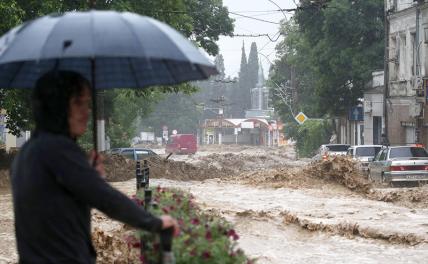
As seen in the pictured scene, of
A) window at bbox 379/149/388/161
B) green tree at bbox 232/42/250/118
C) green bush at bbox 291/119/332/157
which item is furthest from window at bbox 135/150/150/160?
green tree at bbox 232/42/250/118

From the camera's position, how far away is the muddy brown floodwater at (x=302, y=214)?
13211mm

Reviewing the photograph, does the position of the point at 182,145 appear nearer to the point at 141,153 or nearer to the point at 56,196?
the point at 141,153

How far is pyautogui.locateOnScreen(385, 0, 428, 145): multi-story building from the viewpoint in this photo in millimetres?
38969

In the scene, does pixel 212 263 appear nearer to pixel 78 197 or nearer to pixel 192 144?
pixel 78 197

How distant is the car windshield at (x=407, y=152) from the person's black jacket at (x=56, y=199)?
81.7ft

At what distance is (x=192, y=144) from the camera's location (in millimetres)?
83312

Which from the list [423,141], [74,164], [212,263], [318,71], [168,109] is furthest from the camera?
[168,109]

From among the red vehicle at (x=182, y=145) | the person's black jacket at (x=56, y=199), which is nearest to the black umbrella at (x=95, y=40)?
the person's black jacket at (x=56, y=199)

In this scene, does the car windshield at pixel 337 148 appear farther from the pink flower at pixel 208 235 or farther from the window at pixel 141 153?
the pink flower at pixel 208 235

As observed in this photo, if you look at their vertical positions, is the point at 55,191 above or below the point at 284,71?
below

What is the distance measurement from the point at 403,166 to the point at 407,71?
52.2 ft

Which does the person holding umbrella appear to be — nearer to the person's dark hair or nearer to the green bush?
the person's dark hair

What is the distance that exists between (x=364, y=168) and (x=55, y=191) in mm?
30258

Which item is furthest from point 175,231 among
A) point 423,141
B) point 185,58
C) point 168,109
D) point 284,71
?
point 168,109
